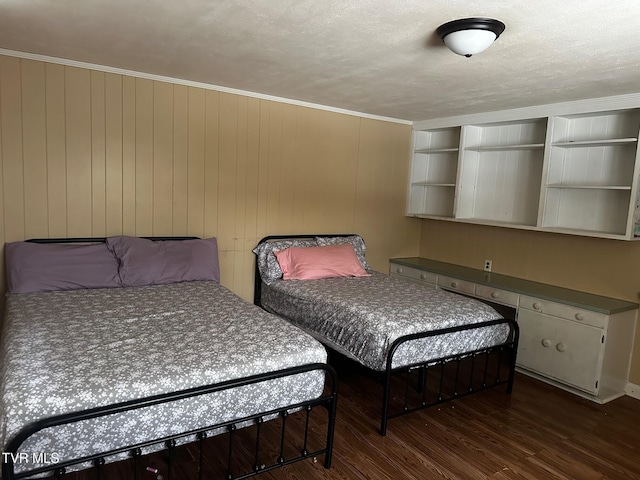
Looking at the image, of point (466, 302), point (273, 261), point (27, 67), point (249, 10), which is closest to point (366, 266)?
point (273, 261)

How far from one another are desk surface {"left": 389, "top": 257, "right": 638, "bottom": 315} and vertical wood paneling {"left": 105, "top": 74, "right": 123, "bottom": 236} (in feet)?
9.08

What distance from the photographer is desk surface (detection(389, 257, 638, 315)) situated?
328 cm

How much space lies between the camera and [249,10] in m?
2.09

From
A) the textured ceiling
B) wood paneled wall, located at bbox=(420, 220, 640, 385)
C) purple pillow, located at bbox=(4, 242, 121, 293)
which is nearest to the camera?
the textured ceiling

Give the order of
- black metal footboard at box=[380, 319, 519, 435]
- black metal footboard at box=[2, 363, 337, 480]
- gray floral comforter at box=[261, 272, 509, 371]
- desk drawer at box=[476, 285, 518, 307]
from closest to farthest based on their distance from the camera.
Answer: black metal footboard at box=[2, 363, 337, 480], black metal footboard at box=[380, 319, 519, 435], gray floral comforter at box=[261, 272, 509, 371], desk drawer at box=[476, 285, 518, 307]

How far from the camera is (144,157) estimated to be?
3.53 m

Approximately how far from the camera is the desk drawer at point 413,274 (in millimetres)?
4469

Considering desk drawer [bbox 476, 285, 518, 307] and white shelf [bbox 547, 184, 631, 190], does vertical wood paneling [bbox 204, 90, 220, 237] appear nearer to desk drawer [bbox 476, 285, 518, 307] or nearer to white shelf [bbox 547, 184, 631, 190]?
desk drawer [bbox 476, 285, 518, 307]

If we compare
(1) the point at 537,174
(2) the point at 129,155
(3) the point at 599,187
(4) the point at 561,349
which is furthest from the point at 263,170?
(4) the point at 561,349

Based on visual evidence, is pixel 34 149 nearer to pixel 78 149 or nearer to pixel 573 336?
pixel 78 149

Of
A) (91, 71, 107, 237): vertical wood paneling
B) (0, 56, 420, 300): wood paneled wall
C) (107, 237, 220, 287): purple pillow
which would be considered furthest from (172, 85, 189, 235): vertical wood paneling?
(91, 71, 107, 237): vertical wood paneling

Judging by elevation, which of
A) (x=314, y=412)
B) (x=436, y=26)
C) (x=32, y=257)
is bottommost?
(x=314, y=412)

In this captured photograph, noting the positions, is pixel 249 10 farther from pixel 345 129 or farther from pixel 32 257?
pixel 345 129

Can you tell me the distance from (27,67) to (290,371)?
8.77 ft
